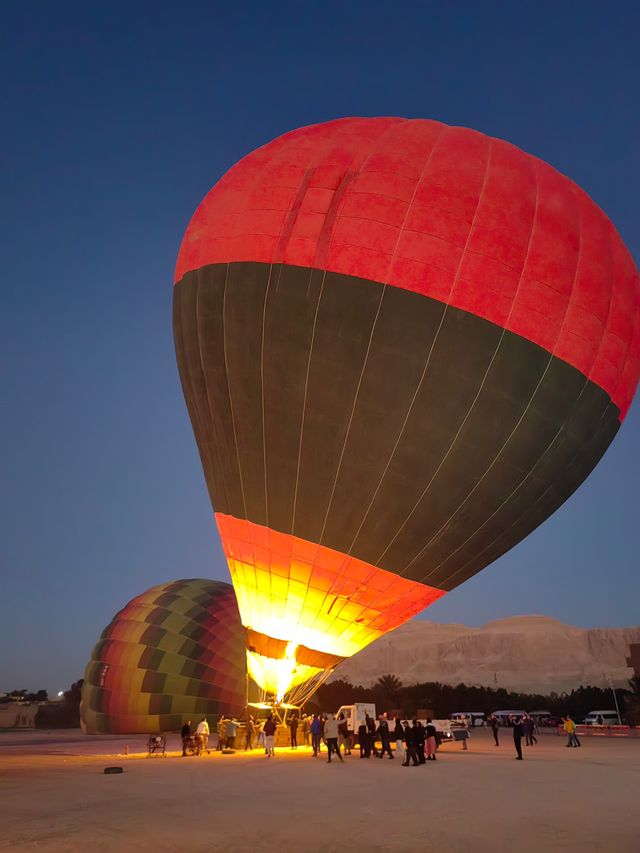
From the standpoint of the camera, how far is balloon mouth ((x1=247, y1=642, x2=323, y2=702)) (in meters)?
15.0

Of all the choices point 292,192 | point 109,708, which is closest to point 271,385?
point 292,192

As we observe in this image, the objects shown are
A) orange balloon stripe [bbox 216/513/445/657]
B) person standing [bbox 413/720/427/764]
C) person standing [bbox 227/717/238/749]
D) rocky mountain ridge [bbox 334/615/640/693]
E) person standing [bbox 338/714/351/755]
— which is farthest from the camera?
rocky mountain ridge [bbox 334/615/640/693]

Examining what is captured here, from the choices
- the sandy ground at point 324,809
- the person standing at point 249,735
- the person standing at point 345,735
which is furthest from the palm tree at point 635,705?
the sandy ground at point 324,809

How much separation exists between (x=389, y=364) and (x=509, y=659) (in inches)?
5543

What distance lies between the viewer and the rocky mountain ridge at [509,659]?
125 metres

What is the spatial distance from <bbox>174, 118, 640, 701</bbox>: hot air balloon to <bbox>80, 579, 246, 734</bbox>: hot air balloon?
10500 mm

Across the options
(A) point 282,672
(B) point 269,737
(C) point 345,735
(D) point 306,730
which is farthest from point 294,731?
(A) point 282,672

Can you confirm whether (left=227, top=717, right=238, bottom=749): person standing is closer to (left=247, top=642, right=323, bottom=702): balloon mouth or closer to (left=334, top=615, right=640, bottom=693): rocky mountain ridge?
(left=247, top=642, right=323, bottom=702): balloon mouth

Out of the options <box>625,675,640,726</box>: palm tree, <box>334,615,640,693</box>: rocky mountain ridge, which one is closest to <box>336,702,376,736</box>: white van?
<box>625,675,640,726</box>: palm tree

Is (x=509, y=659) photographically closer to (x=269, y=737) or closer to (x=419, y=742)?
(x=269, y=737)

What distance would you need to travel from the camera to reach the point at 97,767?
13.4m

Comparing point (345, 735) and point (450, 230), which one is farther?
point (345, 735)

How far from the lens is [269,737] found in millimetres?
15102

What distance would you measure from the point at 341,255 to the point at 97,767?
11269 mm
